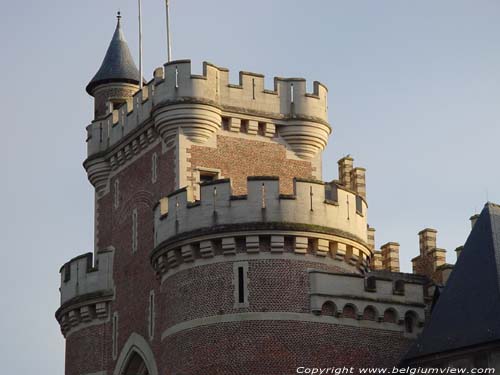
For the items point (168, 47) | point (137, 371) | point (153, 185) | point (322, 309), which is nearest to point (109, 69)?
point (168, 47)

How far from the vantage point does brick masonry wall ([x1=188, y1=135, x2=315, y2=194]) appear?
133 ft

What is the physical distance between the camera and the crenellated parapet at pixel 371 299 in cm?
3656

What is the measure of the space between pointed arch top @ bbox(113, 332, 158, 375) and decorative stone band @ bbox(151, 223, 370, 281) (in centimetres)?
379

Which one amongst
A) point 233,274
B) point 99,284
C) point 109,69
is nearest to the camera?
point 233,274

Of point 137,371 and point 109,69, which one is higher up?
point 109,69

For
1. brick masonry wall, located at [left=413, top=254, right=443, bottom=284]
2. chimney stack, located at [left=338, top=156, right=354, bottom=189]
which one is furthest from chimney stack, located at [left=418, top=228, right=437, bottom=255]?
chimney stack, located at [left=338, top=156, right=354, bottom=189]

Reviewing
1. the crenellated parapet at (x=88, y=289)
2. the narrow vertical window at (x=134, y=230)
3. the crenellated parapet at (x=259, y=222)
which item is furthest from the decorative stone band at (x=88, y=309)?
the crenellated parapet at (x=259, y=222)

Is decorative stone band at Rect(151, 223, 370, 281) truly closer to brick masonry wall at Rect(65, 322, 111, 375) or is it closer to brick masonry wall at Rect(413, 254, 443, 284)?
brick masonry wall at Rect(65, 322, 111, 375)

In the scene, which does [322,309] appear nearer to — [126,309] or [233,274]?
[233,274]

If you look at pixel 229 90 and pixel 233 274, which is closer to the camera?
pixel 233 274

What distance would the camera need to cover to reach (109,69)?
47.1m

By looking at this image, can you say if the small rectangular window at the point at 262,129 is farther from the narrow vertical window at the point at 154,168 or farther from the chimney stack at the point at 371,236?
the chimney stack at the point at 371,236

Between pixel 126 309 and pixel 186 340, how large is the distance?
6.05 metres

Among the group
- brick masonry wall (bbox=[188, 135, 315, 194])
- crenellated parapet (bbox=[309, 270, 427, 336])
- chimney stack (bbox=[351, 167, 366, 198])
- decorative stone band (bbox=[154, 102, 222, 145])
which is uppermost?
chimney stack (bbox=[351, 167, 366, 198])
